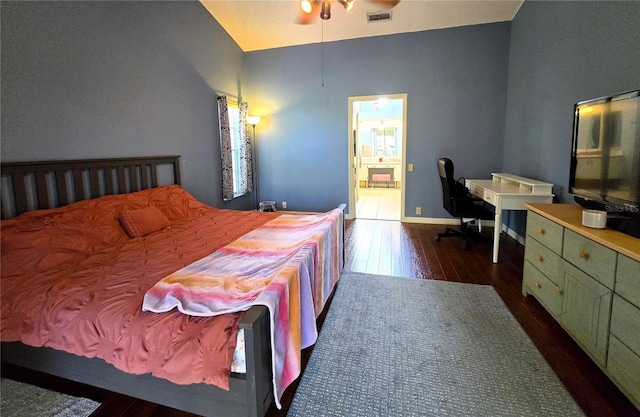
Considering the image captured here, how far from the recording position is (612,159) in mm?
1866

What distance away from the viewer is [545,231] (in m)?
2.22

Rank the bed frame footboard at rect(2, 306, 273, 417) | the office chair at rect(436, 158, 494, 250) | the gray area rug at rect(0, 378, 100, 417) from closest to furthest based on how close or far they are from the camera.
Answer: the bed frame footboard at rect(2, 306, 273, 417)
the gray area rug at rect(0, 378, 100, 417)
the office chair at rect(436, 158, 494, 250)

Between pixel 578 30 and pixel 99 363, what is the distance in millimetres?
4388

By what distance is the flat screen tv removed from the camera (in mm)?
1682

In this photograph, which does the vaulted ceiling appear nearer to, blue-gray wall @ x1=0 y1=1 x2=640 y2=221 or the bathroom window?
blue-gray wall @ x1=0 y1=1 x2=640 y2=221

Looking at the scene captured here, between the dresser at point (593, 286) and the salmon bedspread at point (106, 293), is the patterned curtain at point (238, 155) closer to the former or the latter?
the salmon bedspread at point (106, 293)

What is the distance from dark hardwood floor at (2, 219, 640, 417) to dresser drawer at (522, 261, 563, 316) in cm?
10

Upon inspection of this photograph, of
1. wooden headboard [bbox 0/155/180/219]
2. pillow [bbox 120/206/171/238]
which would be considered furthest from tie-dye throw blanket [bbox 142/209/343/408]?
wooden headboard [bbox 0/155/180/219]

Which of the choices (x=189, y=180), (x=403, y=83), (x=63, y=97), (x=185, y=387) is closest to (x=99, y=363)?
(x=185, y=387)

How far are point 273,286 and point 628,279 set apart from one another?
5.39ft

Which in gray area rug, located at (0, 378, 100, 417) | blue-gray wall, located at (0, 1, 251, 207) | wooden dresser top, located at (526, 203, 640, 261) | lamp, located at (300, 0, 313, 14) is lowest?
gray area rug, located at (0, 378, 100, 417)

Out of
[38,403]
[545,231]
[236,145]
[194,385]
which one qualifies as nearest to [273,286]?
[194,385]

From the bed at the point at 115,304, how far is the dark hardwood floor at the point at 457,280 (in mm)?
A: 157

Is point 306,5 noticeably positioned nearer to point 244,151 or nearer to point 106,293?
point 106,293
